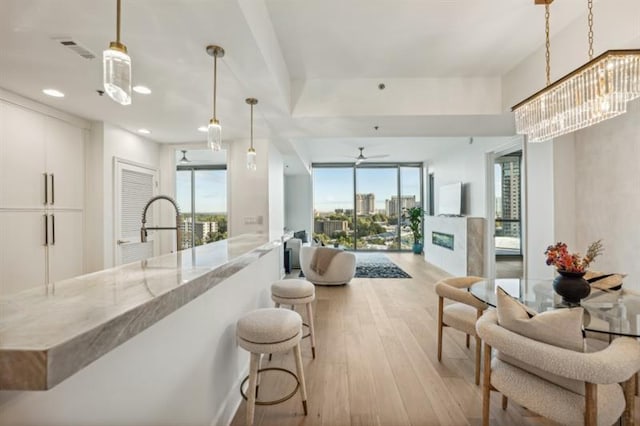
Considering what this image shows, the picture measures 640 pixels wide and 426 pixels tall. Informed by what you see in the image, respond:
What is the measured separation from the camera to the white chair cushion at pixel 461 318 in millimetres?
2204

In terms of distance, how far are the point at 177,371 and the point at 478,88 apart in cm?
388

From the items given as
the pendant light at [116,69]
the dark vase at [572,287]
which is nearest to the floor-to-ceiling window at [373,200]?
the dark vase at [572,287]

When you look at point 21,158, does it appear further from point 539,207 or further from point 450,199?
point 450,199

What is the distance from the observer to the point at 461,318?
7.47 ft

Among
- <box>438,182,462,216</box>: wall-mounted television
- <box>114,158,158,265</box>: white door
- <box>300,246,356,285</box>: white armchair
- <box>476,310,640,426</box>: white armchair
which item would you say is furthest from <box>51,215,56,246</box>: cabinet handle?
<box>438,182,462,216</box>: wall-mounted television

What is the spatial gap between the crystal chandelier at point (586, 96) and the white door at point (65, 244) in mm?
4678

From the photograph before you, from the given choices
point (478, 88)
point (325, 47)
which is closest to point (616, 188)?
point (478, 88)

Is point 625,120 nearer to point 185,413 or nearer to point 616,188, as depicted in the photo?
point 616,188

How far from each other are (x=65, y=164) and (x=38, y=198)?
502 mm

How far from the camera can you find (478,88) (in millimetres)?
3326

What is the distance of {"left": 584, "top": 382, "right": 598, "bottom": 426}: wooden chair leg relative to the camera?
1.21 m

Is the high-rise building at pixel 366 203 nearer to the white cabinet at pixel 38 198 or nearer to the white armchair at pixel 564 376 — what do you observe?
the white cabinet at pixel 38 198

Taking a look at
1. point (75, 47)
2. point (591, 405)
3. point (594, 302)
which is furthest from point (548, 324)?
point (75, 47)

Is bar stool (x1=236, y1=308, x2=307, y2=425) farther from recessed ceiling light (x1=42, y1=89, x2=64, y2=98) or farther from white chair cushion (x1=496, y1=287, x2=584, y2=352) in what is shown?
recessed ceiling light (x1=42, y1=89, x2=64, y2=98)
